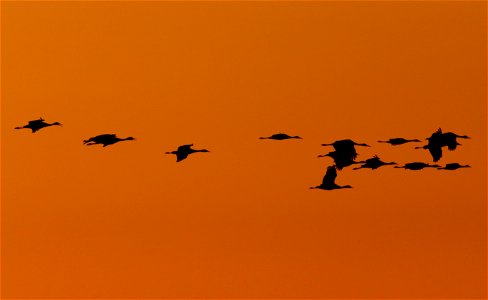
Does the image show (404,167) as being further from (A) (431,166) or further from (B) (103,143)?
(B) (103,143)

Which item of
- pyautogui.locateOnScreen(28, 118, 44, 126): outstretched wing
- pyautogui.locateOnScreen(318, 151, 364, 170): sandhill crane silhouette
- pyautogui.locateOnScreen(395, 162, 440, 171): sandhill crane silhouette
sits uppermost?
pyautogui.locateOnScreen(28, 118, 44, 126): outstretched wing

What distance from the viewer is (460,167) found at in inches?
2997

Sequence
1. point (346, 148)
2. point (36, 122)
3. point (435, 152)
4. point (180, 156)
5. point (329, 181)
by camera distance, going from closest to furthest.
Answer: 1. point (435, 152)
2. point (346, 148)
3. point (36, 122)
4. point (180, 156)
5. point (329, 181)

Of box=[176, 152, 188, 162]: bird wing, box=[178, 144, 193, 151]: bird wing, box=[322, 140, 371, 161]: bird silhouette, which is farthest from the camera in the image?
box=[178, 144, 193, 151]: bird wing

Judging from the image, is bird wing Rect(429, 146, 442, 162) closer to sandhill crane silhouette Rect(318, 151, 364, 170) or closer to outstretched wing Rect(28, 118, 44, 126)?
sandhill crane silhouette Rect(318, 151, 364, 170)

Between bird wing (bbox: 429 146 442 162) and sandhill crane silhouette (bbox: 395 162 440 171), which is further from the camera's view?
sandhill crane silhouette (bbox: 395 162 440 171)

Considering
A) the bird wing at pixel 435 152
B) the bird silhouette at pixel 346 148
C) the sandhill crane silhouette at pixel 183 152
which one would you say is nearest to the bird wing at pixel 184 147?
the sandhill crane silhouette at pixel 183 152

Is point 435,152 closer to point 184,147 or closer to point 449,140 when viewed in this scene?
point 449,140

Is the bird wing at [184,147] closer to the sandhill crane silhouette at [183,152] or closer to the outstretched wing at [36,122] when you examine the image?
the sandhill crane silhouette at [183,152]

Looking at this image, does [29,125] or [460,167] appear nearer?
[29,125]

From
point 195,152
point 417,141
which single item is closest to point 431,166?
point 417,141

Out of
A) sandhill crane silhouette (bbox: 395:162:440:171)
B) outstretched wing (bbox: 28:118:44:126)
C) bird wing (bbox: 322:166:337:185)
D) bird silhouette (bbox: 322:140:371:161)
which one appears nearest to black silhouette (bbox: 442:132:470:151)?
bird silhouette (bbox: 322:140:371:161)

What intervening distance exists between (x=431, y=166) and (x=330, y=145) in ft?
15.9

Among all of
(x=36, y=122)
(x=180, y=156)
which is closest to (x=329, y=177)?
(x=180, y=156)
